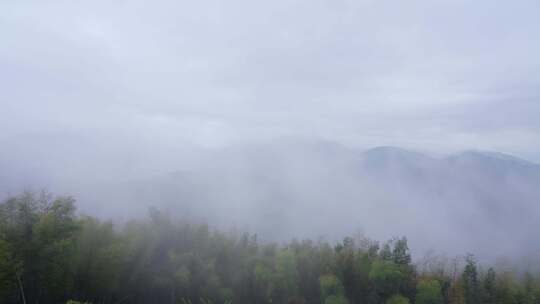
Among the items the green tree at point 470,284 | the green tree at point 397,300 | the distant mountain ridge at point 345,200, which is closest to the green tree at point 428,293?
the green tree at point 397,300

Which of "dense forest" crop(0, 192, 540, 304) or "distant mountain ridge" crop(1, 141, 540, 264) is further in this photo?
"distant mountain ridge" crop(1, 141, 540, 264)

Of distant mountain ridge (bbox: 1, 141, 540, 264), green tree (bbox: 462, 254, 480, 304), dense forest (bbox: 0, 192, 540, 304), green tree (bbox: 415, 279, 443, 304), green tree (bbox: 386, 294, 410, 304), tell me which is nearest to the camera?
dense forest (bbox: 0, 192, 540, 304)

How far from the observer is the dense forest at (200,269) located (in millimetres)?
16766

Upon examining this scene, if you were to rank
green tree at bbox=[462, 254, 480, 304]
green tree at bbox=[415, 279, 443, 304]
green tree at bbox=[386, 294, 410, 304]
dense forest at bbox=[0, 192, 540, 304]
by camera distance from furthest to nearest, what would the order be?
green tree at bbox=[462, 254, 480, 304]
green tree at bbox=[415, 279, 443, 304]
green tree at bbox=[386, 294, 410, 304]
dense forest at bbox=[0, 192, 540, 304]

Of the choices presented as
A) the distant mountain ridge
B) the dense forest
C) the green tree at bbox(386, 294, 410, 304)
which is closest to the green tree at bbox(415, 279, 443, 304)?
the dense forest

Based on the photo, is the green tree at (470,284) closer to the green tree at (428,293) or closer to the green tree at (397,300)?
the green tree at (428,293)

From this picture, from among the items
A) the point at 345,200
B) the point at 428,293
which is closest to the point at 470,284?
the point at 428,293

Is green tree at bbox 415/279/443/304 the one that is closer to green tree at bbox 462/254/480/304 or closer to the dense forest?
the dense forest

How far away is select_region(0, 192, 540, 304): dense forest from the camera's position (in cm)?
1677

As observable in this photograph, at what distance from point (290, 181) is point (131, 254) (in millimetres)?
136824

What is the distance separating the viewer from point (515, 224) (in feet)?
418

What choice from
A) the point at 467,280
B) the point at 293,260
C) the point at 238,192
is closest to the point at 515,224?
the point at 238,192

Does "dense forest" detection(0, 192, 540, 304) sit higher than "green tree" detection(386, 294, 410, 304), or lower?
higher

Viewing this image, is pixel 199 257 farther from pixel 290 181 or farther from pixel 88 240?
pixel 290 181
